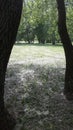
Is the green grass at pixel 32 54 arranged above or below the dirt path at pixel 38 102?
below

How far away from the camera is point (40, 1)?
10617 mm

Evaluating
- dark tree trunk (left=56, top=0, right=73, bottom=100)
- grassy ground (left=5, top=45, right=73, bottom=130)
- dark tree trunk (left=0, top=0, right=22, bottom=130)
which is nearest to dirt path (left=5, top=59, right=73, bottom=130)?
grassy ground (left=5, top=45, right=73, bottom=130)

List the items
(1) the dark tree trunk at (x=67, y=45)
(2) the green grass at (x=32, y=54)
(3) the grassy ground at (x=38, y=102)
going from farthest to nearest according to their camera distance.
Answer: (2) the green grass at (x=32, y=54) → (1) the dark tree trunk at (x=67, y=45) → (3) the grassy ground at (x=38, y=102)

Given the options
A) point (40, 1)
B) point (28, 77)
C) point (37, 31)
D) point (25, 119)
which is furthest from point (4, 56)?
point (37, 31)

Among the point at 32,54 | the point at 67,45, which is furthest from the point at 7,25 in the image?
the point at 32,54

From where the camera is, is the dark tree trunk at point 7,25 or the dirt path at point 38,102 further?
the dirt path at point 38,102

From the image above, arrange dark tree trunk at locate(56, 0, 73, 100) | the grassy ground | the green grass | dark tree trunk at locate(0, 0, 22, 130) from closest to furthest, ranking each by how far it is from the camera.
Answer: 1. dark tree trunk at locate(0, 0, 22, 130)
2. the grassy ground
3. dark tree trunk at locate(56, 0, 73, 100)
4. the green grass

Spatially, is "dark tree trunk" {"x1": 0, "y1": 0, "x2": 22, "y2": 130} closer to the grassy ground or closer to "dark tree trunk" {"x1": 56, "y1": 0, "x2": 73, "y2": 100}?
the grassy ground

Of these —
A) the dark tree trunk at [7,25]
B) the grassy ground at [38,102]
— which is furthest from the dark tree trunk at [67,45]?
the dark tree trunk at [7,25]

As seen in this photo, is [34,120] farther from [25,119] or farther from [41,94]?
[41,94]

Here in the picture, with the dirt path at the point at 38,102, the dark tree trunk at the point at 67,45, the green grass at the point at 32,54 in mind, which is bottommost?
the green grass at the point at 32,54

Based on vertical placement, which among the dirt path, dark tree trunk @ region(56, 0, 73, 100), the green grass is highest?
dark tree trunk @ region(56, 0, 73, 100)

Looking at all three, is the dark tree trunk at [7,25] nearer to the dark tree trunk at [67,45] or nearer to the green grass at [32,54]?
the dark tree trunk at [67,45]

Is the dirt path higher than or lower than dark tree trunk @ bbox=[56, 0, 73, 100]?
lower
